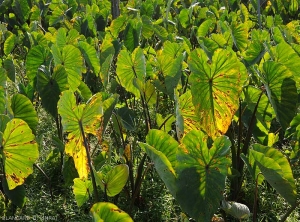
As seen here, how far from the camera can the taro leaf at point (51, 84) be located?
180 centimetres

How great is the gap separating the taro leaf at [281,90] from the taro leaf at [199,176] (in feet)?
1.24

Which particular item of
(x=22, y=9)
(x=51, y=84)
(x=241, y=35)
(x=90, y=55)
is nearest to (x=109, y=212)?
Result: (x=51, y=84)

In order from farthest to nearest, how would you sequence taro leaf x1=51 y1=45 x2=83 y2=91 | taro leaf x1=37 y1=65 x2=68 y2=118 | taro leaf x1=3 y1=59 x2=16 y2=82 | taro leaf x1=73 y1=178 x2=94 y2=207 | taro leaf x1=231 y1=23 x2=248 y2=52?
1. taro leaf x1=231 y1=23 x2=248 y2=52
2. taro leaf x1=3 y1=59 x2=16 y2=82
3. taro leaf x1=51 y1=45 x2=83 y2=91
4. taro leaf x1=37 y1=65 x2=68 y2=118
5. taro leaf x1=73 y1=178 x2=94 y2=207

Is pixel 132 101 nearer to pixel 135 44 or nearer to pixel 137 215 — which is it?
pixel 135 44

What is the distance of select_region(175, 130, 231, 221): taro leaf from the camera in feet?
4.16

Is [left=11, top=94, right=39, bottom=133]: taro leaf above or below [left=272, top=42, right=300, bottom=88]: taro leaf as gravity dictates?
below

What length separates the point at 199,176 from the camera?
130 cm

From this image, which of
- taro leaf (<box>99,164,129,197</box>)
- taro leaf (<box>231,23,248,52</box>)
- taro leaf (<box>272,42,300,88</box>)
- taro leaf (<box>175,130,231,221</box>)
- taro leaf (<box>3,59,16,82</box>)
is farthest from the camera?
taro leaf (<box>231,23,248,52</box>)

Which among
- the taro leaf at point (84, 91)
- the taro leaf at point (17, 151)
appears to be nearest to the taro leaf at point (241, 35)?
the taro leaf at point (84, 91)

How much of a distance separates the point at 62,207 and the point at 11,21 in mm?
2357

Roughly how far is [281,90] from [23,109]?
0.80 meters

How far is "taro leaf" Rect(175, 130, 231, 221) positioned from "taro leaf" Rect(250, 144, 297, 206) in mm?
108

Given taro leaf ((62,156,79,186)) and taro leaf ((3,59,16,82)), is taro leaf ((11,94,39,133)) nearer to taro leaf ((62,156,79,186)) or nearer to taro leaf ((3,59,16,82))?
taro leaf ((62,156,79,186))

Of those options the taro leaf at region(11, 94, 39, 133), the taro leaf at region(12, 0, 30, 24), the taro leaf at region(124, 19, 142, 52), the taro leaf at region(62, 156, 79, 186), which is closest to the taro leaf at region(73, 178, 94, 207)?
the taro leaf at region(62, 156, 79, 186)
